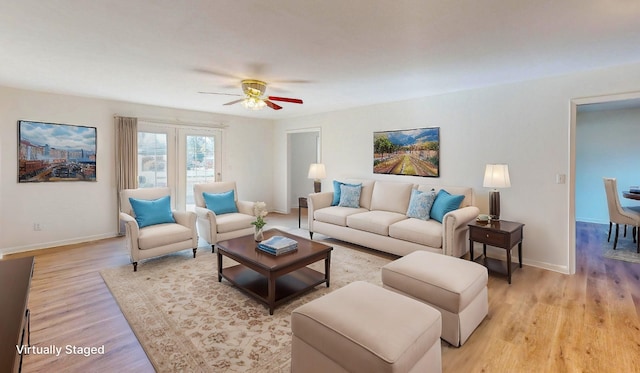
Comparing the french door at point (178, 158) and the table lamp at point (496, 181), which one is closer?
the table lamp at point (496, 181)

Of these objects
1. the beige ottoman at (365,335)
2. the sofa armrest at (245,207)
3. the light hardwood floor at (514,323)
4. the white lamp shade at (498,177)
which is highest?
the white lamp shade at (498,177)

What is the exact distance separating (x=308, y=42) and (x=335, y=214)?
281cm

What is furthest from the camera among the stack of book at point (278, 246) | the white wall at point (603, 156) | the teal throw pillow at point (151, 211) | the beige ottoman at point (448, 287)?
the white wall at point (603, 156)

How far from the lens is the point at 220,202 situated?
4.80 m

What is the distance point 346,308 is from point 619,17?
9.49ft

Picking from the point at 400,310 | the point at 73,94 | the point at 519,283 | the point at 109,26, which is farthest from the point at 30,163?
the point at 519,283

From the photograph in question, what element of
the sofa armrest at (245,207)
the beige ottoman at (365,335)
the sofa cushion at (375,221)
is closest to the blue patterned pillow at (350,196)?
the sofa cushion at (375,221)

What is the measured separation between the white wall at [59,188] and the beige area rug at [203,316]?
195 centimetres

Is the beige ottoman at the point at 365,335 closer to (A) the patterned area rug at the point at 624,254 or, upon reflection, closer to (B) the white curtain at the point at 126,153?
(A) the patterned area rug at the point at 624,254

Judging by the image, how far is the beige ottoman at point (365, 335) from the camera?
4.87 feet

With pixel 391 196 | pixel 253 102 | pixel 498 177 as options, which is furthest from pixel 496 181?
pixel 253 102

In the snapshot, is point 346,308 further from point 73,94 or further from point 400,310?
point 73,94

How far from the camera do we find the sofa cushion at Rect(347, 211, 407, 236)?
4164 millimetres

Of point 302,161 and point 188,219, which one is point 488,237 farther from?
point 302,161
